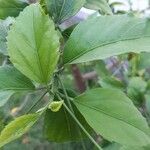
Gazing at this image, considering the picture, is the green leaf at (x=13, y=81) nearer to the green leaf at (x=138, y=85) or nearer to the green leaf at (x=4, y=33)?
the green leaf at (x=4, y=33)

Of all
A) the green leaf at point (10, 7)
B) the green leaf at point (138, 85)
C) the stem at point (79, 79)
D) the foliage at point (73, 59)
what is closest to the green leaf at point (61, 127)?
the foliage at point (73, 59)

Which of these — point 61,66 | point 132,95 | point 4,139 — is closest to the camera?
point 4,139

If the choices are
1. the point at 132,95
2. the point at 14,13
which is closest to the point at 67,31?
the point at 14,13

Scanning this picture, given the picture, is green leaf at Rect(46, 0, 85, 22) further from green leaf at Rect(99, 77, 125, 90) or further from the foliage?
green leaf at Rect(99, 77, 125, 90)

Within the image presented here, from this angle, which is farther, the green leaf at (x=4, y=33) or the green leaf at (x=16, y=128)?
the green leaf at (x=4, y=33)

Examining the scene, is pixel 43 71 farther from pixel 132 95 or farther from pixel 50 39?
pixel 132 95

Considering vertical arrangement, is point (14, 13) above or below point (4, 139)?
above
